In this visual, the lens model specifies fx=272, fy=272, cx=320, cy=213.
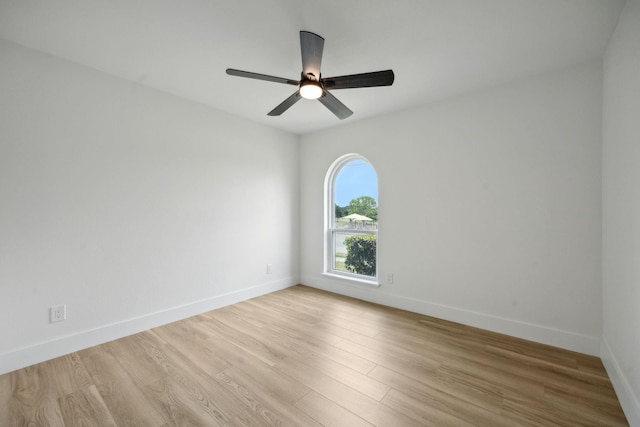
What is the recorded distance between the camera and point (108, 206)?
2.54 metres

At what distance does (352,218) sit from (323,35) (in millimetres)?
2556

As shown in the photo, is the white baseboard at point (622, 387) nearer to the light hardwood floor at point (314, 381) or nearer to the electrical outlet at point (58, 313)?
the light hardwood floor at point (314, 381)

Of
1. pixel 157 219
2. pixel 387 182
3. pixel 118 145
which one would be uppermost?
pixel 118 145

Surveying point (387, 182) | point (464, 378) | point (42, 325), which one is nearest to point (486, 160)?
point (387, 182)

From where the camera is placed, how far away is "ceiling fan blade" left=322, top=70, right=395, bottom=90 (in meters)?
1.84

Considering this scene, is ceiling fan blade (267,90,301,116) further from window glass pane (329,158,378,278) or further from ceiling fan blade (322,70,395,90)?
window glass pane (329,158,378,278)

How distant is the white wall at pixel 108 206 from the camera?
83.0 inches

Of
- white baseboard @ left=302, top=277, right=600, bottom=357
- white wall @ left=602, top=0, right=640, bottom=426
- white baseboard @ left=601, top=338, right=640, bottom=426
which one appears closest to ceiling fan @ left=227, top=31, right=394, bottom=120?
white wall @ left=602, top=0, right=640, bottom=426

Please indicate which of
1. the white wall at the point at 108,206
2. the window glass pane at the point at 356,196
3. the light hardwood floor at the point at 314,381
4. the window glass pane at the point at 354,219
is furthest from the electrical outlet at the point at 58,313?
the window glass pane at the point at 356,196

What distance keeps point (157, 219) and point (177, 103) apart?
1.30 m

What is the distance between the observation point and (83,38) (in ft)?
6.69

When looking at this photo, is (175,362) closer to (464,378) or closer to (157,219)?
(157,219)

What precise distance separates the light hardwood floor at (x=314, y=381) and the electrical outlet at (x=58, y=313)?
318 mm

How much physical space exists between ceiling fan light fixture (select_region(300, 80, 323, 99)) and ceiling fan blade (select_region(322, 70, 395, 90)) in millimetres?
85
